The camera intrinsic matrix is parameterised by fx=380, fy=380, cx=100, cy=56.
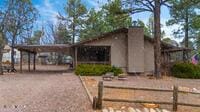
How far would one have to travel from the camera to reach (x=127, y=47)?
33.8m

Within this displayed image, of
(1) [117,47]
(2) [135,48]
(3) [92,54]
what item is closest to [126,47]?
(1) [117,47]

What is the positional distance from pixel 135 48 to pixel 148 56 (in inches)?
84.8

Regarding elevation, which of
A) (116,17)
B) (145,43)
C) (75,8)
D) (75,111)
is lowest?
→ (75,111)

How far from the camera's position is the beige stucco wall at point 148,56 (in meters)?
34.9

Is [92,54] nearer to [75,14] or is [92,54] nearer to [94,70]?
[94,70]

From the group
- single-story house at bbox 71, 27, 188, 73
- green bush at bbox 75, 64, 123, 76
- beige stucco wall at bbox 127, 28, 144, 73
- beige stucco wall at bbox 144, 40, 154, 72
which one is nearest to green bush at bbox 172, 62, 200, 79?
beige stucco wall at bbox 144, 40, 154, 72

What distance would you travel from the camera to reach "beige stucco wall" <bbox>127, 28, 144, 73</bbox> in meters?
33.4

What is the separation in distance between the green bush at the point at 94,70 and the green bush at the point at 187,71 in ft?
17.1

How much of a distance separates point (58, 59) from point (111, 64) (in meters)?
41.1

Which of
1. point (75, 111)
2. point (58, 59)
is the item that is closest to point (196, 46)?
point (58, 59)

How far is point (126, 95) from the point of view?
648 inches

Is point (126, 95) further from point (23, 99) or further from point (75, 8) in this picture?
point (75, 8)

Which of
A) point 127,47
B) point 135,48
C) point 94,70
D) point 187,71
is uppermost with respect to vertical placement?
point 127,47

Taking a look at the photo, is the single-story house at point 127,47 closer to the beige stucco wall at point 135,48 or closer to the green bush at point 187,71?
the beige stucco wall at point 135,48
